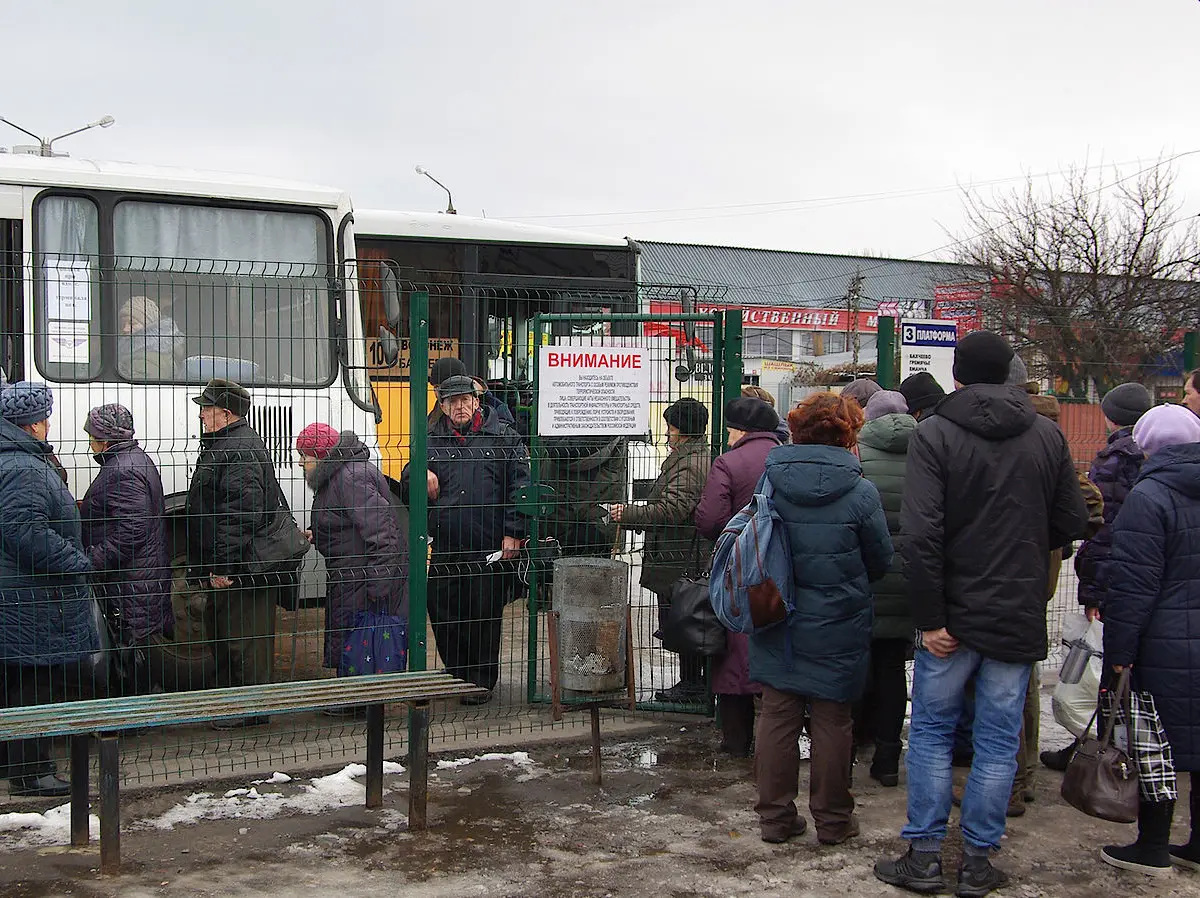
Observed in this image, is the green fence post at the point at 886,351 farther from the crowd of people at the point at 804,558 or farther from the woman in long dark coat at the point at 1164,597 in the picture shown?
the woman in long dark coat at the point at 1164,597

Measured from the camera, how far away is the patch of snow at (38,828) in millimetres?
4605

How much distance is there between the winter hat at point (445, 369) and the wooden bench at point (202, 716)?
2484 millimetres

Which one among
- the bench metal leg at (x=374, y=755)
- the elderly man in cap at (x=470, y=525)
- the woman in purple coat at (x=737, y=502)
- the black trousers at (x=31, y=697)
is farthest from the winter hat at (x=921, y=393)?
the black trousers at (x=31, y=697)

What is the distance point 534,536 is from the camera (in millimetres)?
6457

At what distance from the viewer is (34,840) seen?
4.62 m

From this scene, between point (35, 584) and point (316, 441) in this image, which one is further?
point (316, 441)

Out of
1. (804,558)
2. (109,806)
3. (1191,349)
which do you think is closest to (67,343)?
(109,806)

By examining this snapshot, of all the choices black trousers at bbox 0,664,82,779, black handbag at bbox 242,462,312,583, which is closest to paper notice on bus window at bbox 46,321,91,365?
black handbag at bbox 242,462,312,583

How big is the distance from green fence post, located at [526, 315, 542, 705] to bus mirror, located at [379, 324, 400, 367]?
2.17 metres

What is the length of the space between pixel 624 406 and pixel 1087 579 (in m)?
2.42

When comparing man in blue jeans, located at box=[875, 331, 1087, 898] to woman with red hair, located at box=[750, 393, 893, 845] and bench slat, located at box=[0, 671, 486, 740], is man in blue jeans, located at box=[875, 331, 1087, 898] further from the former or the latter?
bench slat, located at box=[0, 671, 486, 740]

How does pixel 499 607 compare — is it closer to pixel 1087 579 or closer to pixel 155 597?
pixel 155 597

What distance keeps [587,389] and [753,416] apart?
97 cm

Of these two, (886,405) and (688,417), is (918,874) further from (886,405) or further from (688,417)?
(688,417)
